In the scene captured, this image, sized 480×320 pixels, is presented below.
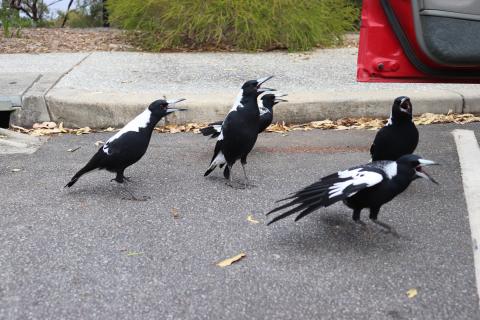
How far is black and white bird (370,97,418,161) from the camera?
12.3 feet

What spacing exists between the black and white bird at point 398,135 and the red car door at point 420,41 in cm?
38

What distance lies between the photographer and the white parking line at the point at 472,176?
10.2ft

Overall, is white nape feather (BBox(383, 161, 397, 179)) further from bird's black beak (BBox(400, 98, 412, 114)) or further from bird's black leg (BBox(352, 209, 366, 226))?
bird's black beak (BBox(400, 98, 412, 114))

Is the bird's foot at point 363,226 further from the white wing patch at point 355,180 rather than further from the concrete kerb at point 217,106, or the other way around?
the concrete kerb at point 217,106

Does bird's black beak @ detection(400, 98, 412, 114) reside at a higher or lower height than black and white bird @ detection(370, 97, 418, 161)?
higher

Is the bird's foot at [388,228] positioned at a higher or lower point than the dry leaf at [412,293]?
higher

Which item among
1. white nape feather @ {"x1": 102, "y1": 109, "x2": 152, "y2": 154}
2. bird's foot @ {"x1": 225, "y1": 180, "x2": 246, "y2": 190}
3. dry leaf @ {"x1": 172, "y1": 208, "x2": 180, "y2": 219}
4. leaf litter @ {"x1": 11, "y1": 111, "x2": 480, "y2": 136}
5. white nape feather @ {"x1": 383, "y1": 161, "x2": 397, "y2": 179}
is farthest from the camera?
leaf litter @ {"x1": 11, "y1": 111, "x2": 480, "y2": 136}

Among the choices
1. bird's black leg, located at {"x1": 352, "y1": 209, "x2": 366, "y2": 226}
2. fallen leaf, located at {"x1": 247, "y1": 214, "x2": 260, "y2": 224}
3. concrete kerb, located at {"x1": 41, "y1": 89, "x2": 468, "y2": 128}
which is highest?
concrete kerb, located at {"x1": 41, "y1": 89, "x2": 468, "y2": 128}

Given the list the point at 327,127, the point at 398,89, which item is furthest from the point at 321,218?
the point at 398,89

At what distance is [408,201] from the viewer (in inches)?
147

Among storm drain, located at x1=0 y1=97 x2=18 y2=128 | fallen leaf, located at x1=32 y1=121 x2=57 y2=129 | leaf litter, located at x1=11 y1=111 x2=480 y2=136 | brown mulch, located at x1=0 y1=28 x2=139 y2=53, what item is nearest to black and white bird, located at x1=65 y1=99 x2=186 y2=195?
leaf litter, located at x1=11 y1=111 x2=480 y2=136

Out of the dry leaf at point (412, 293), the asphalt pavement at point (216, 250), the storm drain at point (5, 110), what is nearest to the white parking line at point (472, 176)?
the asphalt pavement at point (216, 250)

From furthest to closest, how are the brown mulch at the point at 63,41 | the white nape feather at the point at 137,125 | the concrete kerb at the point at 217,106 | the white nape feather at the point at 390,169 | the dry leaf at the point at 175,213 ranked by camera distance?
the brown mulch at the point at 63,41
the concrete kerb at the point at 217,106
the white nape feather at the point at 137,125
the dry leaf at the point at 175,213
the white nape feather at the point at 390,169

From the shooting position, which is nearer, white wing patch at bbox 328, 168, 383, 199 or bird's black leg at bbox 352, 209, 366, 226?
white wing patch at bbox 328, 168, 383, 199
